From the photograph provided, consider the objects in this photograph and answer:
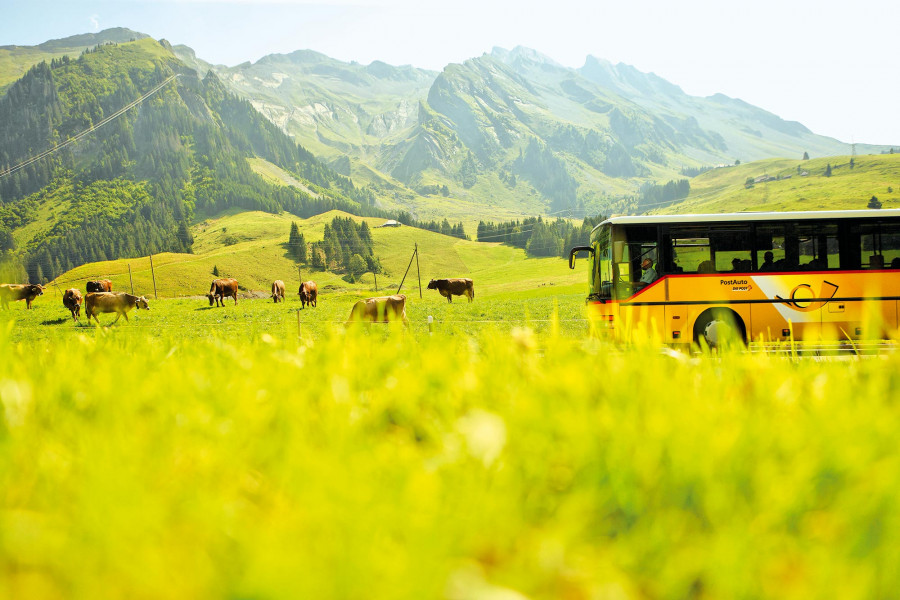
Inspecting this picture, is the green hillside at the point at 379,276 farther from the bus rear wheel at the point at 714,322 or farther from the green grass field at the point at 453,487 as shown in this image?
the green grass field at the point at 453,487

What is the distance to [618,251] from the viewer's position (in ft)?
59.3

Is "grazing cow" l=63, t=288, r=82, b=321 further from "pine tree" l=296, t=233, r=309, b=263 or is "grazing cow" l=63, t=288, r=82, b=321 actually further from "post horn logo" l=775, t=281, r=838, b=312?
"pine tree" l=296, t=233, r=309, b=263

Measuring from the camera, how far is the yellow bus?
56.2 feet

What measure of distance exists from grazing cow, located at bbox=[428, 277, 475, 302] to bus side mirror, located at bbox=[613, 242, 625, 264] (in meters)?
40.1

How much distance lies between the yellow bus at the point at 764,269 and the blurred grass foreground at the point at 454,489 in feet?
53.3

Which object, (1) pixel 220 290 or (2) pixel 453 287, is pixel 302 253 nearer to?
(2) pixel 453 287

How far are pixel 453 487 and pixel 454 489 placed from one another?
0.03 ft

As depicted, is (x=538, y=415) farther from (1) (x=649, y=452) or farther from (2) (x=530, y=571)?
(2) (x=530, y=571)

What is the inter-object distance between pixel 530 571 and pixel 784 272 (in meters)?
19.7

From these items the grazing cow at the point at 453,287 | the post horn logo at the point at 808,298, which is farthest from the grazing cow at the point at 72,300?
the post horn logo at the point at 808,298

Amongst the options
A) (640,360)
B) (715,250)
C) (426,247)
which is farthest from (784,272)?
(426,247)

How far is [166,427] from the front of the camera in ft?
4.93

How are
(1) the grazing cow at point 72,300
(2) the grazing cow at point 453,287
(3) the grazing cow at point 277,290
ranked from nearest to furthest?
(1) the grazing cow at point 72,300
(3) the grazing cow at point 277,290
(2) the grazing cow at point 453,287

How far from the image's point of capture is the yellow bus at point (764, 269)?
56.2 ft
